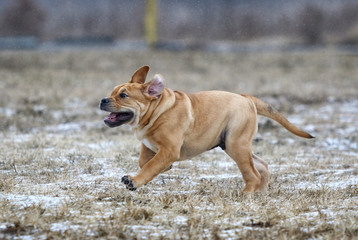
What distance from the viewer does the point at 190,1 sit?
27672mm

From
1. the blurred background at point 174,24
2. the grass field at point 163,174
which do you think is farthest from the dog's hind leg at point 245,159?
the blurred background at point 174,24


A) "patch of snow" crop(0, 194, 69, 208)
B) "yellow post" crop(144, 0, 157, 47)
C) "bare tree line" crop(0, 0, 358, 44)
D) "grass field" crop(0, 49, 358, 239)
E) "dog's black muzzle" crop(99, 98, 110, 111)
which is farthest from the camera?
"bare tree line" crop(0, 0, 358, 44)

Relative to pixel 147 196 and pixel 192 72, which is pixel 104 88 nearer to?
pixel 192 72

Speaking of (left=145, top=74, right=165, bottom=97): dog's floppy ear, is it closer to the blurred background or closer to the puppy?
the puppy

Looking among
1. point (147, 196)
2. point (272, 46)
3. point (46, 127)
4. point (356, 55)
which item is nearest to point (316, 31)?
point (272, 46)

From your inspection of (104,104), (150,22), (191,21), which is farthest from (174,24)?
(104,104)

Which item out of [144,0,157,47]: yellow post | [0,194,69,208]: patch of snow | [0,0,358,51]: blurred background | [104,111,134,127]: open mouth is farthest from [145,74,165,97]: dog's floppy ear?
[144,0,157,47]: yellow post

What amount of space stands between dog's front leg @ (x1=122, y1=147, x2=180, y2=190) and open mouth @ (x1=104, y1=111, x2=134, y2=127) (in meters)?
0.42

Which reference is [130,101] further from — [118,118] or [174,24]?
[174,24]

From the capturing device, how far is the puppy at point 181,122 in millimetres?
4680

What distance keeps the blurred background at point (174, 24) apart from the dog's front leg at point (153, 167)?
48.7 feet

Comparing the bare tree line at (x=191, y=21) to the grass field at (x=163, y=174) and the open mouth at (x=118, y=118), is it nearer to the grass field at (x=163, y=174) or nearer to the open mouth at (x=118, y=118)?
the grass field at (x=163, y=174)

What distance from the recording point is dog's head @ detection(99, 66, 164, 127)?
4.67 m

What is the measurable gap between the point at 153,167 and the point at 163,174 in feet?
3.73
